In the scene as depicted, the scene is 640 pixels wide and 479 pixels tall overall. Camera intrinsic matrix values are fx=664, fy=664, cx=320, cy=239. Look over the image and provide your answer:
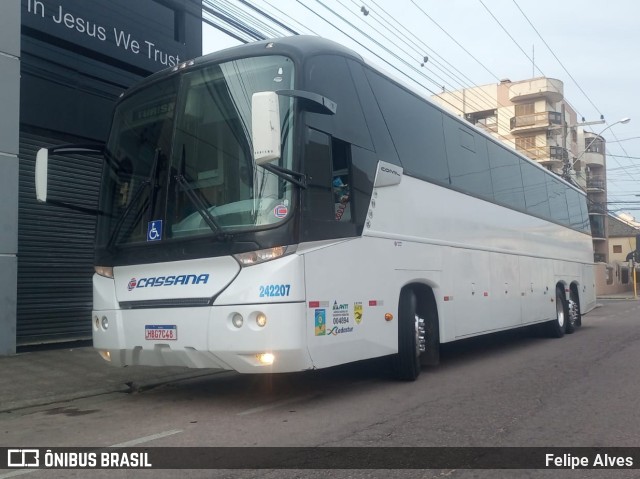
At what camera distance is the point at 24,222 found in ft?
36.7

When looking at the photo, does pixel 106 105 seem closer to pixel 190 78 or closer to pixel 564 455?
pixel 190 78

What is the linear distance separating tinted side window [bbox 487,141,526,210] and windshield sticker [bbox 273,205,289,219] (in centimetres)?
665

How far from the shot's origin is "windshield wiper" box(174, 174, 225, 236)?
6549 mm

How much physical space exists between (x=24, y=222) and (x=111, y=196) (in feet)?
14.4

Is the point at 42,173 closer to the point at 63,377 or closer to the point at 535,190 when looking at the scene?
the point at 63,377

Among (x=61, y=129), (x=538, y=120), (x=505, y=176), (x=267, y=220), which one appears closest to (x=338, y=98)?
(x=267, y=220)

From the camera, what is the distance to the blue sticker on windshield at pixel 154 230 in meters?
6.98

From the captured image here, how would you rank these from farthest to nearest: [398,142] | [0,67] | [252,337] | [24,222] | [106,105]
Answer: [106,105] < [24,222] < [0,67] < [398,142] < [252,337]

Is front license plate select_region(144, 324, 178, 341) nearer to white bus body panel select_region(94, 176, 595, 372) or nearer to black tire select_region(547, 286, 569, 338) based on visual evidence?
white bus body panel select_region(94, 176, 595, 372)

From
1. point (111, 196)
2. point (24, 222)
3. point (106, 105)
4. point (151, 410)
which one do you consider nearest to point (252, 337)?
point (151, 410)

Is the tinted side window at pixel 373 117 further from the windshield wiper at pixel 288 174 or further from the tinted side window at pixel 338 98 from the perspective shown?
the windshield wiper at pixel 288 174

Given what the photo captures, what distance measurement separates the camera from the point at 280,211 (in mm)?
6465

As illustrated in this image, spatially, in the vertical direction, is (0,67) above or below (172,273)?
above

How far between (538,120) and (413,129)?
4827 centimetres
